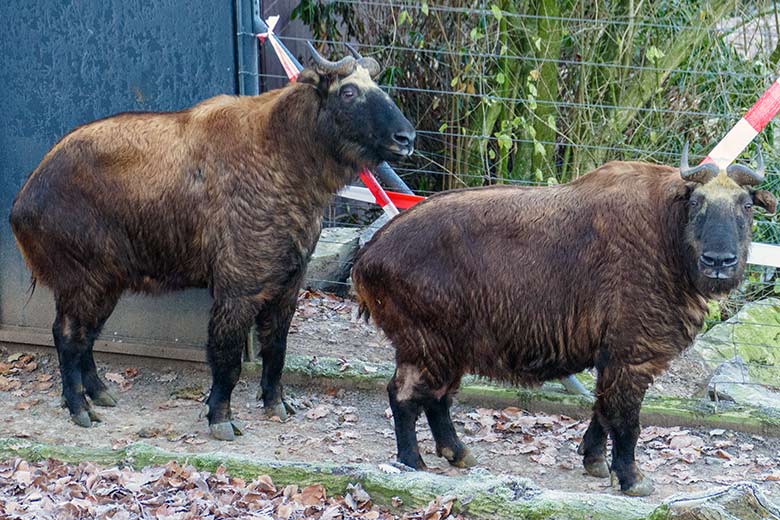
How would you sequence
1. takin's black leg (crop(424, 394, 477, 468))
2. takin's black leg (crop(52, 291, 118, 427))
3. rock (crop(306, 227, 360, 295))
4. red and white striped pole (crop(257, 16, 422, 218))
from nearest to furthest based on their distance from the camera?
Result: 1. takin's black leg (crop(424, 394, 477, 468))
2. takin's black leg (crop(52, 291, 118, 427))
3. red and white striped pole (crop(257, 16, 422, 218))
4. rock (crop(306, 227, 360, 295))

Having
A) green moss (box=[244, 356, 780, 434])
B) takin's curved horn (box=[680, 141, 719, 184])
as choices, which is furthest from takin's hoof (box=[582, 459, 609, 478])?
takin's curved horn (box=[680, 141, 719, 184])

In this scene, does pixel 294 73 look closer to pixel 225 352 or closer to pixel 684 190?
pixel 225 352

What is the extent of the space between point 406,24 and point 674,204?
3847mm

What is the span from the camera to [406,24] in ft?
28.4

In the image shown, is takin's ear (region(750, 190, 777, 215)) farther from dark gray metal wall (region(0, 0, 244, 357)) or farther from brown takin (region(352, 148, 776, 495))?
dark gray metal wall (region(0, 0, 244, 357))

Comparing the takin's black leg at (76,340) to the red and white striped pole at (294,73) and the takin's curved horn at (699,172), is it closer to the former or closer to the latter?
the red and white striped pole at (294,73)

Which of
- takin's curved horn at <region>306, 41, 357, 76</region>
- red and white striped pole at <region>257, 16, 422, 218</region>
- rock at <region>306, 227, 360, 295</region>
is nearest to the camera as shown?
takin's curved horn at <region>306, 41, 357, 76</region>

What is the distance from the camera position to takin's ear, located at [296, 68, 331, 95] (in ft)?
20.5

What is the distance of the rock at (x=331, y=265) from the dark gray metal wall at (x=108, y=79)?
1.58m

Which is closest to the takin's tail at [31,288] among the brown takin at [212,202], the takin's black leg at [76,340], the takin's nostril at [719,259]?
the brown takin at [212,202]

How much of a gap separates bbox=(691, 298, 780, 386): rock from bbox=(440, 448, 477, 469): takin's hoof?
2.61m

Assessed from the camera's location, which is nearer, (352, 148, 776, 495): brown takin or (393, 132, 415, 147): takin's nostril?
(352, 148, 776, 495): brown takin

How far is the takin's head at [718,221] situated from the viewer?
5141 mm

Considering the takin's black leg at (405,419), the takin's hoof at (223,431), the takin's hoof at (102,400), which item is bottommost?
the takin's hoof at (102,400)
